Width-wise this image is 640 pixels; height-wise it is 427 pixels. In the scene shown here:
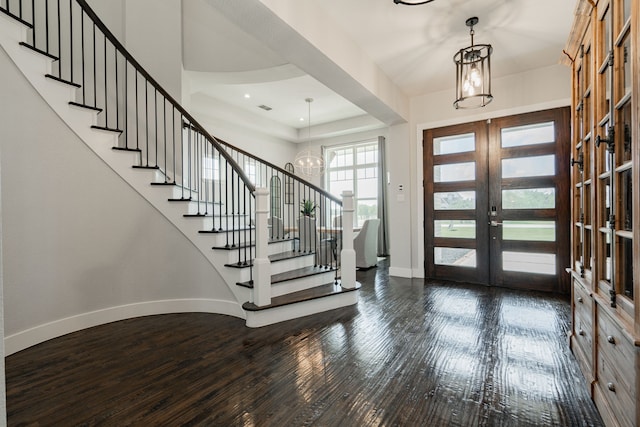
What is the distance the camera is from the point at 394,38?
330 cm

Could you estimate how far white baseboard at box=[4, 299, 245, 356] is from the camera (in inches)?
97.0

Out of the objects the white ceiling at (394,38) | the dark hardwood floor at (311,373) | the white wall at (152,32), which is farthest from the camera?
the white wall at (152,32)

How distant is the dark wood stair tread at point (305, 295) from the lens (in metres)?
2.95

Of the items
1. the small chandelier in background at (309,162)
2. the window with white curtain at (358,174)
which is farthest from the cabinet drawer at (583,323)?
the window with white curtain at (358,174)

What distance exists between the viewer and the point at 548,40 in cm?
337

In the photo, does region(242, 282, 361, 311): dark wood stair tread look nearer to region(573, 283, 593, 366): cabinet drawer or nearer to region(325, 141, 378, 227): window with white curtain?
region(573, 283, 593, 366): cabinet drawer

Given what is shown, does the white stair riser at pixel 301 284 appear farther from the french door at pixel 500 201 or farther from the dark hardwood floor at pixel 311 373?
the french door at pixel 500 201

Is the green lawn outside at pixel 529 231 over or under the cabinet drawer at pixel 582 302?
over

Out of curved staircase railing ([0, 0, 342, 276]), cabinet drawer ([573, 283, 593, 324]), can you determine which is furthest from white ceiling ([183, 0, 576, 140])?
cabinet drawer ([573, 283, 593, 324])

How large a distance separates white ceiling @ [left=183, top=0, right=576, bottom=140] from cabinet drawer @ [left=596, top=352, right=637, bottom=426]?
291 centimetres

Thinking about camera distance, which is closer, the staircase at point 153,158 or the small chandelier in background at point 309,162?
the staircase at point 153,158

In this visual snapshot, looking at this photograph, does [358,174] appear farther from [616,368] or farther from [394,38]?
[616,368]

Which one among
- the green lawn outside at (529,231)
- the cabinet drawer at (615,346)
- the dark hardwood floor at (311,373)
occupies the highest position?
the green lawn outside at (529,231)

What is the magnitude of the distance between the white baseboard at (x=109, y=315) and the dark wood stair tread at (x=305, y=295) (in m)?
0.32
